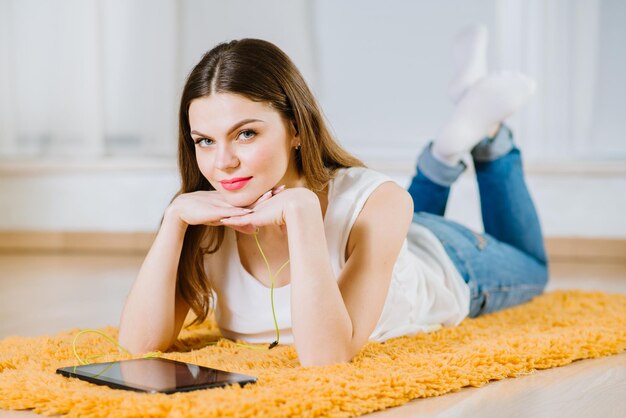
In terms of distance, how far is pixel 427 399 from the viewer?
1.40m

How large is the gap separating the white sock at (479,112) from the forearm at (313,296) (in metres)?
0.91

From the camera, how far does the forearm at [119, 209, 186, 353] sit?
→ 1.67 metres

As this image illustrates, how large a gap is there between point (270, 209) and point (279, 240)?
0.27 m

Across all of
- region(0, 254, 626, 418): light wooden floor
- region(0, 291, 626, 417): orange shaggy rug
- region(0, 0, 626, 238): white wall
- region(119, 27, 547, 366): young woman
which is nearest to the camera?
region(0, 291, 626, 417): orange shaggy rug

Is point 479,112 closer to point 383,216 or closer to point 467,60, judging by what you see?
point 467,60

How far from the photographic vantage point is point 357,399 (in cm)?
131

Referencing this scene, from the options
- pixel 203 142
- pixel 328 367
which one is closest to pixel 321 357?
pixel 328 367

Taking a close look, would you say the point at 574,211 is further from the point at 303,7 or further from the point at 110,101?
the point at 110,101

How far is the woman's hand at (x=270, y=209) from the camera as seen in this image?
59.2 inches

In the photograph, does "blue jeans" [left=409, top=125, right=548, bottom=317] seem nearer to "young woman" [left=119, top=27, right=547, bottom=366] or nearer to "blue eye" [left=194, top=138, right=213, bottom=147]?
"young woman" [left=119, top=27, right=547, bottom=366]

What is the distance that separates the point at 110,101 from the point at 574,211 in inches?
83.7

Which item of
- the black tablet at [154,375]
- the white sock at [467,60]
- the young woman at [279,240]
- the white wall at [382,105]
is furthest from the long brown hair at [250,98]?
the white wall at [382,105]

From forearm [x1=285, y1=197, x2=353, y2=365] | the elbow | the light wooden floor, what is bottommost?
the light wooden floor

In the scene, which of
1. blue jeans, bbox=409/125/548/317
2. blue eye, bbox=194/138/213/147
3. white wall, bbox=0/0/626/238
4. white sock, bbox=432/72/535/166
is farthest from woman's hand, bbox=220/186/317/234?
white wall, bbox=0/0/626/238
